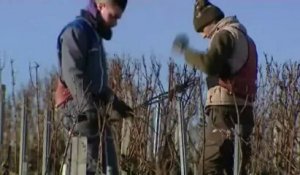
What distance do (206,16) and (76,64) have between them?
3.69ft

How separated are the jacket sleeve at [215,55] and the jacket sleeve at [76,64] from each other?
0.72 m

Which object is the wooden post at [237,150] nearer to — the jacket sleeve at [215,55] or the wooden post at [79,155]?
the jacket sleeve at [215,55]

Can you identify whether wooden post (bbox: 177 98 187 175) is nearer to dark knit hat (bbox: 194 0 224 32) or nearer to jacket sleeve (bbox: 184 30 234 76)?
jacket sleeve (bbox: 184 30 234 76)

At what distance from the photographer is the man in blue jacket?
573cm

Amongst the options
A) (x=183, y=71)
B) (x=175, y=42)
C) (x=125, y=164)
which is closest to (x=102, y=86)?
(x=175, y=42)

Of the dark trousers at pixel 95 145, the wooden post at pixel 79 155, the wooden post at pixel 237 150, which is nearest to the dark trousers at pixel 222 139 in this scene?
the wooden post at pixel 237 150

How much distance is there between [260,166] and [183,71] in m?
1.12

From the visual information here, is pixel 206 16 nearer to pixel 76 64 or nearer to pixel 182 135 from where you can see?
pixel 182 135

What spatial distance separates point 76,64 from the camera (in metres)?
5.73

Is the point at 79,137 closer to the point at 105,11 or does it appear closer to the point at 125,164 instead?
the point at 105,11

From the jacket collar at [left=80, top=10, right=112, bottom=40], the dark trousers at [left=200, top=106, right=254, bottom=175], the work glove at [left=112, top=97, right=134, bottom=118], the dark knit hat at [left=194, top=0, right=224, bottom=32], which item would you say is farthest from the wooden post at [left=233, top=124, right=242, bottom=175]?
the jacket collar at [left=80, top=10, right=112, bottom=40]

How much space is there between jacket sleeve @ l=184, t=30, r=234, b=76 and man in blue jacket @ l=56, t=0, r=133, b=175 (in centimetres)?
55

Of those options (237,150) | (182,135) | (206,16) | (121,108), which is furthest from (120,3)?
(237,150)

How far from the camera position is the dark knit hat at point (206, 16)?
6.42 meters
